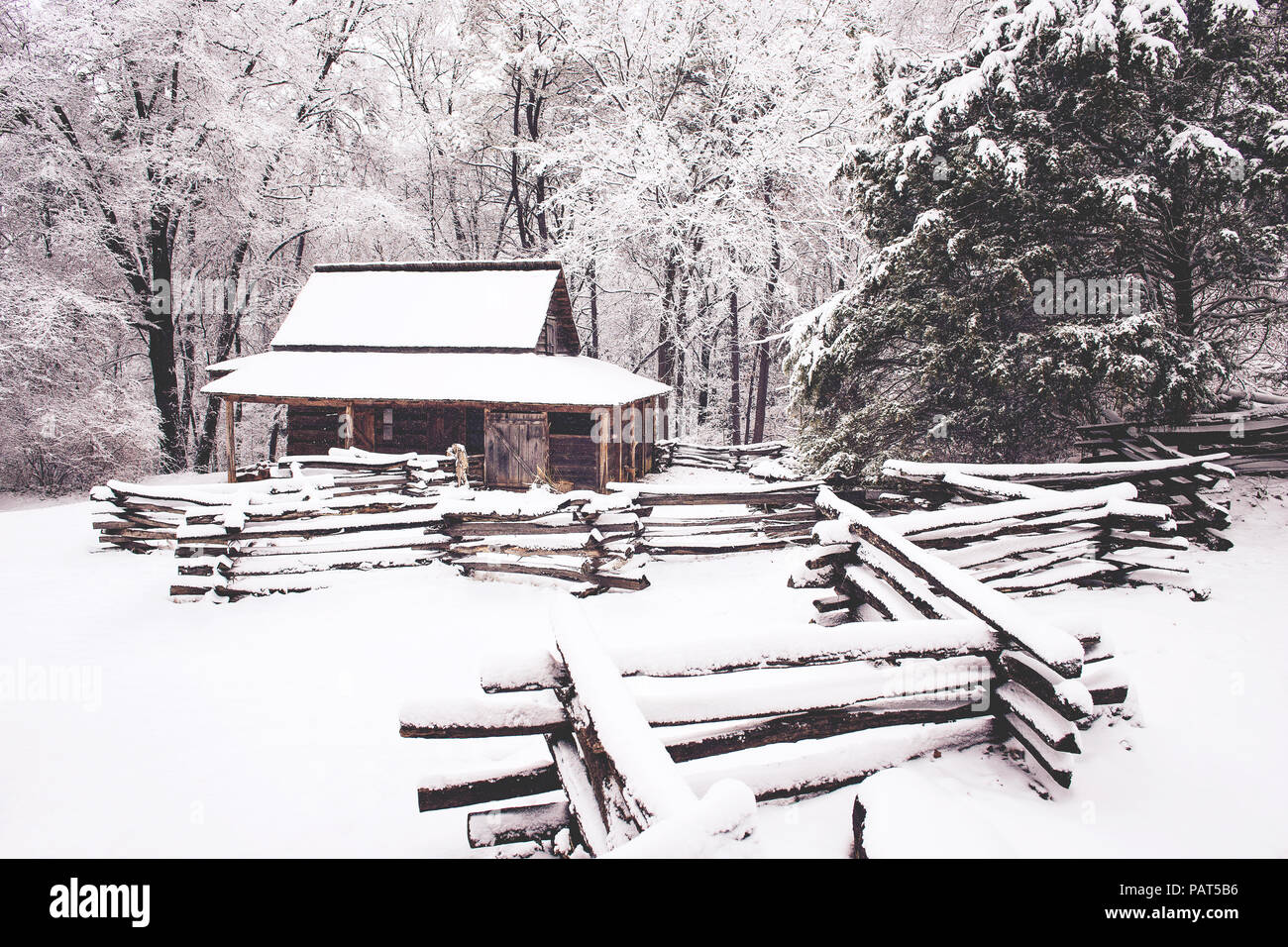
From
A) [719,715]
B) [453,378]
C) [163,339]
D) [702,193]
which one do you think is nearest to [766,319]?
[702,193]

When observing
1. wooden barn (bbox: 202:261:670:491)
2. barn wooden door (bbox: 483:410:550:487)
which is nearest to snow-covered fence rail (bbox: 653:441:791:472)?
wooden barn (bbox: 202:261:670:491)

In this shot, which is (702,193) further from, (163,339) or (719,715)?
(719,715)

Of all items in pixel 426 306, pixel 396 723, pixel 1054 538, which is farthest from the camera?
pixel 426 306

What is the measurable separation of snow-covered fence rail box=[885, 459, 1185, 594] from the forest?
9.09ft

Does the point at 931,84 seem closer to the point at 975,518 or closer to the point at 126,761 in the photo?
the point at 975,518

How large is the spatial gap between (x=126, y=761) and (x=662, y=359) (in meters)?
21.4

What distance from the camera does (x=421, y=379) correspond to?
16266mm

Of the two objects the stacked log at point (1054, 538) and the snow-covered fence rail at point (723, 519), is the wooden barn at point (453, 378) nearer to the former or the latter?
the snow-covered fence rail at point (723, 519)

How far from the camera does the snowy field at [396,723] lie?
2922 mm

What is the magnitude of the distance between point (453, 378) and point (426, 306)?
4.19 meters

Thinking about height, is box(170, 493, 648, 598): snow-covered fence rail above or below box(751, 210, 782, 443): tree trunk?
below

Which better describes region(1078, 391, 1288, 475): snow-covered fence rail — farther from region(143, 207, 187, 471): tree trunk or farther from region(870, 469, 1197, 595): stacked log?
region(143, 207, 187, 471): tree trunk

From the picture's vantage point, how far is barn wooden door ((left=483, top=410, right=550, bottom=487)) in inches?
663

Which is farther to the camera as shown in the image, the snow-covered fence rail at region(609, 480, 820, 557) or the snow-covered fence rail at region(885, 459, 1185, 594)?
the snow-covered fence rail at region(609, 480, 820, 557)
